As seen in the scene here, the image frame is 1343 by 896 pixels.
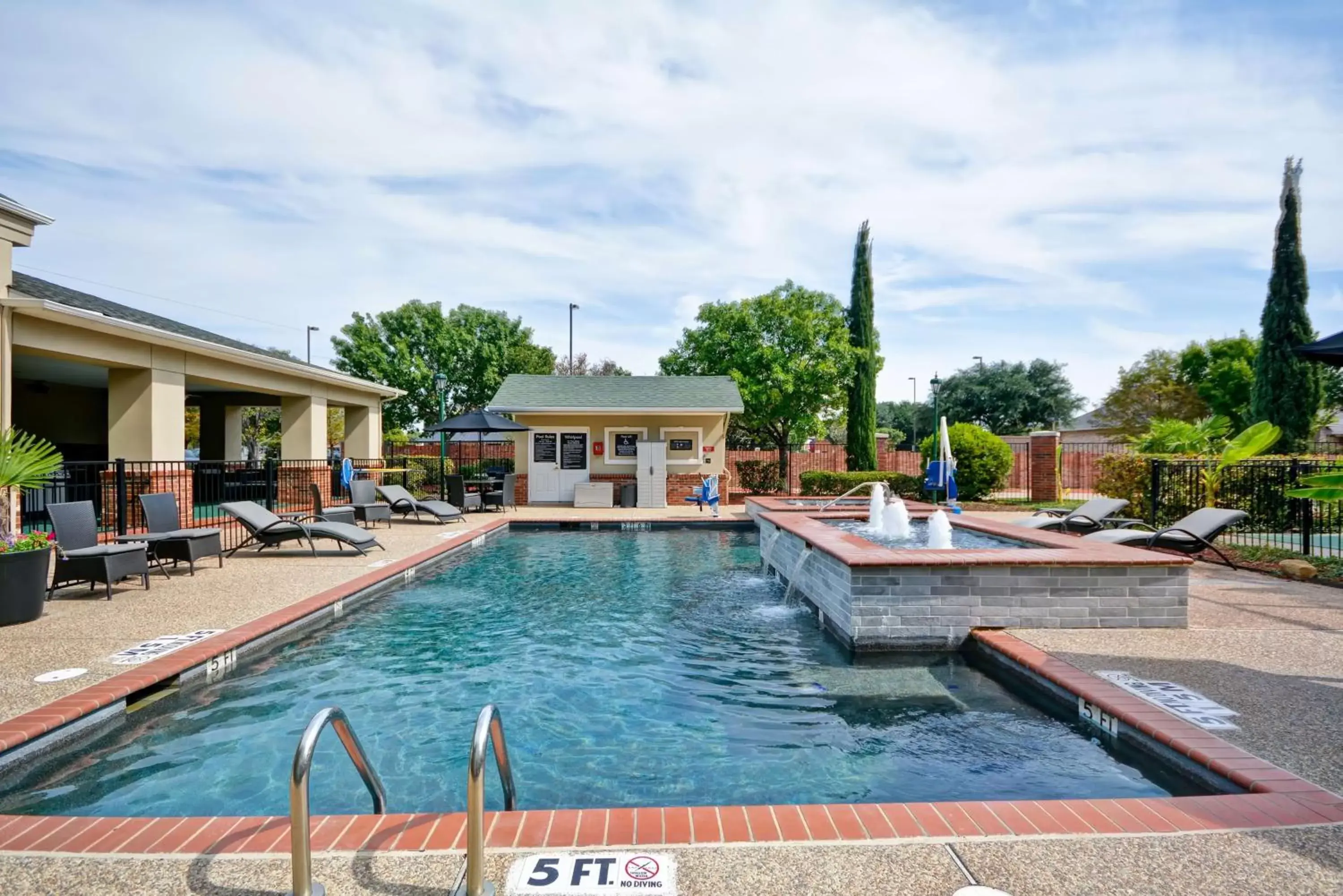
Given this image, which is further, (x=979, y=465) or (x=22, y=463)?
(x=979, y=465)

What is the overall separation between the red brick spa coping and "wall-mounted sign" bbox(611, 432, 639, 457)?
17014mm

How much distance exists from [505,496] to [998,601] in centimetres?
1419

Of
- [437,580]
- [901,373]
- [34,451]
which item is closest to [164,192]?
[34,451]

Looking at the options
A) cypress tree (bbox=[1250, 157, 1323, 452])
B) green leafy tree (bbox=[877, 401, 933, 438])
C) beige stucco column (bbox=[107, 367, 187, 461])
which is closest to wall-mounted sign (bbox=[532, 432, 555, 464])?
beige stucco column (bbox=[107, 367, 187, 461])

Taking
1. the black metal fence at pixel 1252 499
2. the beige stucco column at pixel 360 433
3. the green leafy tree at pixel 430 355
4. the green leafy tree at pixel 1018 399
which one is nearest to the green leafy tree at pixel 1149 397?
the black metal fence at pixel 1252 499

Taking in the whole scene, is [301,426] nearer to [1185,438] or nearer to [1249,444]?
→ [1249,444]

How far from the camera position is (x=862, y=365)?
23188mm

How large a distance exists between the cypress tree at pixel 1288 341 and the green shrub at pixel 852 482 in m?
9.87

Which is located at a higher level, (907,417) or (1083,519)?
(907,417)

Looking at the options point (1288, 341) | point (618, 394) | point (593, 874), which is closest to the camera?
point (593, 874)

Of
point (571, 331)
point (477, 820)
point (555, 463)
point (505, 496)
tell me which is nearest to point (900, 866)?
point (477, 820)

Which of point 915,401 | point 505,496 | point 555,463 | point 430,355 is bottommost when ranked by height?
point 505,496

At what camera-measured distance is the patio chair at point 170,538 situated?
8.46m

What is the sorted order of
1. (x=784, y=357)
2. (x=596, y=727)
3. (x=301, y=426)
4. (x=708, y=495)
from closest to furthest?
(x=596, y=727) → (x=301, y=426) → (x=708, y=495) → (x=784, y=357)
